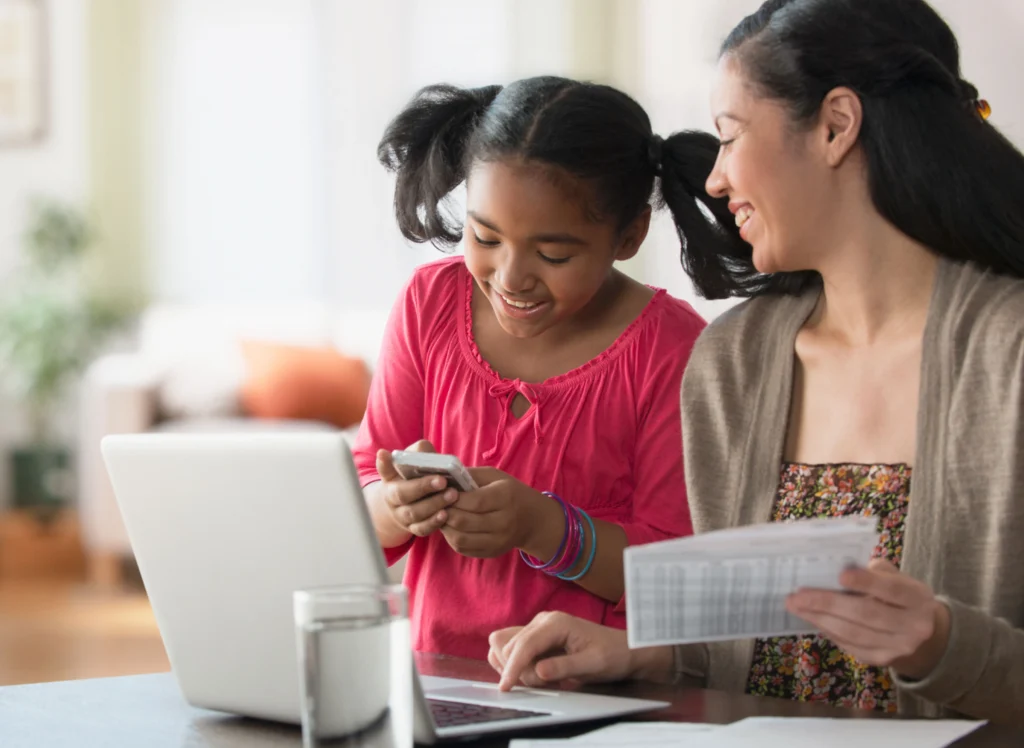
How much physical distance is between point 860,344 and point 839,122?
0.77 ft

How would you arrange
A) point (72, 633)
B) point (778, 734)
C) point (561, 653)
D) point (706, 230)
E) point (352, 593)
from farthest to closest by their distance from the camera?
point (72, 633) → point (706, 230) → point (561, 653) → point (778, 734) → point (352, 593)

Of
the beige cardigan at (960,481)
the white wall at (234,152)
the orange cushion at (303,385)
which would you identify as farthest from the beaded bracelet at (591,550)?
the white wall at (234,152)

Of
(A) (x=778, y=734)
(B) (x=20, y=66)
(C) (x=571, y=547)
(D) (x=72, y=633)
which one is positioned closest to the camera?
(A) (x=778, y=734)

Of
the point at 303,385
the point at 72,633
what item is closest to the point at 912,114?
the point at 72,633

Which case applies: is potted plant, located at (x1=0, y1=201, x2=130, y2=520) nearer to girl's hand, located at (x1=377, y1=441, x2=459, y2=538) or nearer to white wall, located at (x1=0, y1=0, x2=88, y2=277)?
white wall, located at (x1=0, y1=0, x2=88, y2=277)

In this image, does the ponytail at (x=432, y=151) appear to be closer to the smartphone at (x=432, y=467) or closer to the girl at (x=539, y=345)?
the girl at (x=539, y=345)

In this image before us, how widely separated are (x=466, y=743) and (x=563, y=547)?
54 cm

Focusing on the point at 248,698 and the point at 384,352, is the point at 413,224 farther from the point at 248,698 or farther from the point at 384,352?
the point at 248,698

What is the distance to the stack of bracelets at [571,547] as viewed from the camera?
141 centimetres

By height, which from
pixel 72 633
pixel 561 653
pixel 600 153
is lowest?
pixel 72 633

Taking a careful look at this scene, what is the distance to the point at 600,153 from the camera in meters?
1.50

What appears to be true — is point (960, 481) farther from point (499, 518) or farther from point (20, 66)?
point (20, 66)

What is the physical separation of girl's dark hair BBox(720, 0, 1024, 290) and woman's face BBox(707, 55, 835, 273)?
21mm

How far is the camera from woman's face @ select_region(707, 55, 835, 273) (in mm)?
1317
